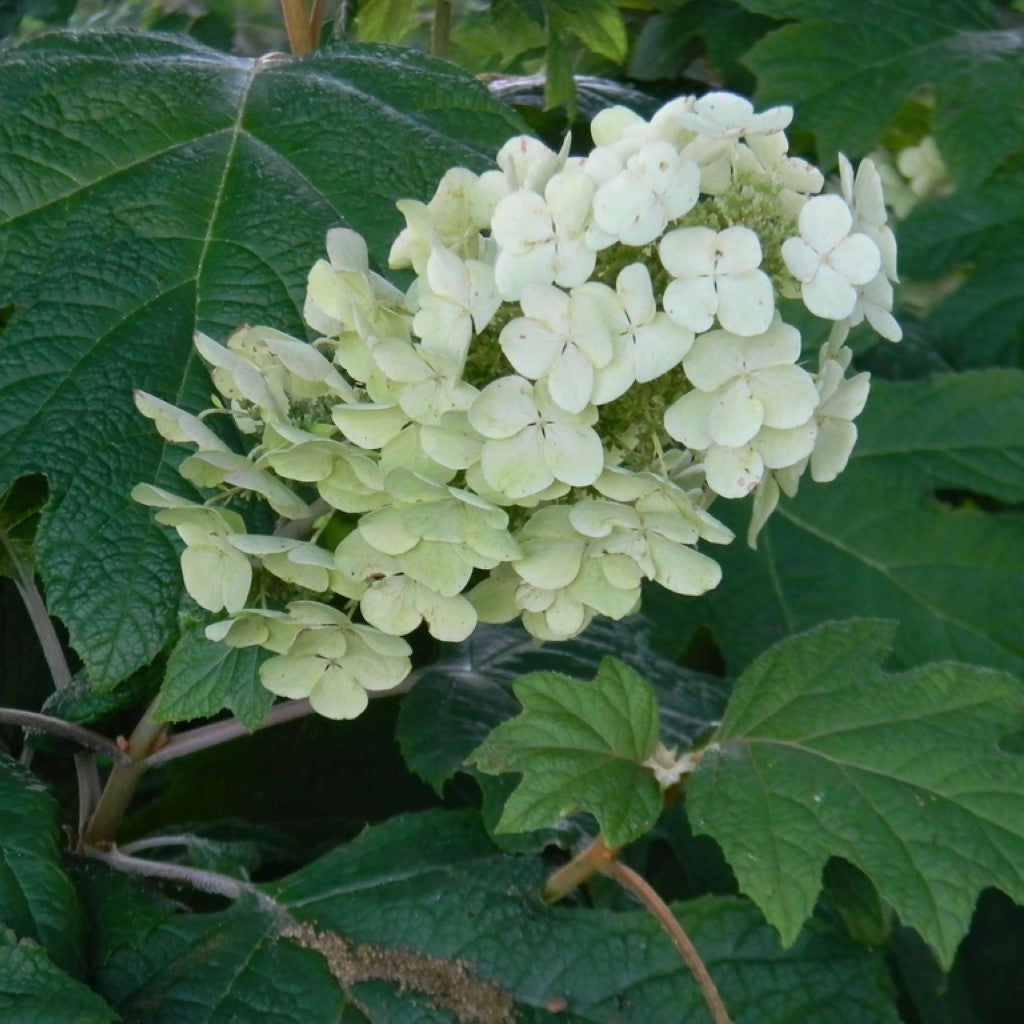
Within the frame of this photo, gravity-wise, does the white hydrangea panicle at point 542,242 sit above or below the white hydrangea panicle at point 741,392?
above

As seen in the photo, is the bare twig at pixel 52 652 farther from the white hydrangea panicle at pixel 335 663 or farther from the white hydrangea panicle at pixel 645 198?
the white hydrangea panicle at pixel 645 198

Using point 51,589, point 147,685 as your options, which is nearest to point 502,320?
point 51,589

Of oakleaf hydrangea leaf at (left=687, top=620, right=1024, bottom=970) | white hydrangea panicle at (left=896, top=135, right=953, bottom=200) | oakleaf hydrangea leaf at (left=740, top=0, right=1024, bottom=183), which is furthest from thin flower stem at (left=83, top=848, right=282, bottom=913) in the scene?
white hydrangea panicle at (left=896, top=135, right=953, bottom=200)

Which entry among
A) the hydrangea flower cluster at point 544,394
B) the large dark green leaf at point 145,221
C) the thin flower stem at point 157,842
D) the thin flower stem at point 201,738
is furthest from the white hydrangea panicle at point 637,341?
the thin flower stem at point 157,842

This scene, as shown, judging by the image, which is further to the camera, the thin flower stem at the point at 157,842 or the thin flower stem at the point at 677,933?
the thin flower stem at the point at 157,842

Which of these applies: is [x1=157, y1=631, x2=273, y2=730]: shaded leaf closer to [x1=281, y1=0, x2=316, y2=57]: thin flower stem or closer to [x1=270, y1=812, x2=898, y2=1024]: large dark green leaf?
[x1=270, y1=812, x2=898, y2=1024]: large dark green leaf

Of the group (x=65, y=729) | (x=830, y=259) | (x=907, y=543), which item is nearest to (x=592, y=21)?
(x=907, y=543)
